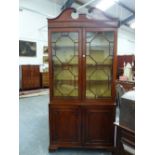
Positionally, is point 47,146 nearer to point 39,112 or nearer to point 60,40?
point 60,40

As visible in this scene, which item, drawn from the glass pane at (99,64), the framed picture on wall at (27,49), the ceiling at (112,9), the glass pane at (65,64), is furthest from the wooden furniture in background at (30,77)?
the glass pane at (99,64)

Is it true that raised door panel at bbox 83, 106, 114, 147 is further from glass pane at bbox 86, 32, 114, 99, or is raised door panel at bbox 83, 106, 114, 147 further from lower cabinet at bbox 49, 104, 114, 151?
glass pane at bbox 86, 32, 114, 99

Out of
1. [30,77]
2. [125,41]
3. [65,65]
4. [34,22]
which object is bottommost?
[30,77]

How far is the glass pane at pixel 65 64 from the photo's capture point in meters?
2.97

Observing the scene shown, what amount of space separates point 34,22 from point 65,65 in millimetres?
6742

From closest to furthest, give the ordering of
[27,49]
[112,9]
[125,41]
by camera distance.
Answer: [112,9], [27,49], [125,41]

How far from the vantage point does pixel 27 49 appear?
351 inches

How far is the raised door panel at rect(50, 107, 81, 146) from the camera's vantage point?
9.72ft

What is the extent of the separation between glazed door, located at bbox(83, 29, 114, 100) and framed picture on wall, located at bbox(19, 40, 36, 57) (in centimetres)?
624

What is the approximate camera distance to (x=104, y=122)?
294 centimetres

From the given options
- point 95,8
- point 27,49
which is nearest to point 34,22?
point 27,49

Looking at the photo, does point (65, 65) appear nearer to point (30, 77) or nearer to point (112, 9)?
point (30, 77)
